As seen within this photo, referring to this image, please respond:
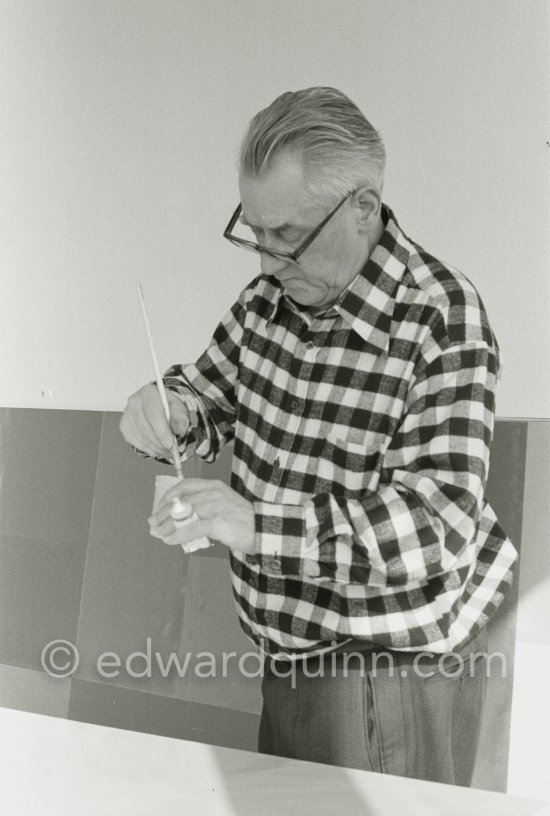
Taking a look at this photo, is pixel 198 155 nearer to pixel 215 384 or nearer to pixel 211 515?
pixel 215 384

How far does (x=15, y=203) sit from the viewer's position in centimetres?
217

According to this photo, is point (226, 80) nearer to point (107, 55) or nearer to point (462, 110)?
point (107, 55)

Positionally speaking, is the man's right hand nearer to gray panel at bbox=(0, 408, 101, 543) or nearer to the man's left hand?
the man's left hand

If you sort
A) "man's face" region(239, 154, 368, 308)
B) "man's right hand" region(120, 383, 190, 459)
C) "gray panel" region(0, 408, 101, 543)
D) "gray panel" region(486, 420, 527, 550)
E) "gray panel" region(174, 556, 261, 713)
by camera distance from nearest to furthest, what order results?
"man's face" region(239, 154, 368, 308), "man's right hand" region(120, 383, 190, 459), "gray panel" region(486, 420, 527, 550), "gray panel" region(174, 556, 261, 713), "gray panel" region(0, 408, 101, 543)

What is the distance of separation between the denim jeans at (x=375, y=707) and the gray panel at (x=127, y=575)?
0.53 metres

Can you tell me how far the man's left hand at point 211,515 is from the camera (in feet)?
3.85

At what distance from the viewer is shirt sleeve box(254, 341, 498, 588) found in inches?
45.6

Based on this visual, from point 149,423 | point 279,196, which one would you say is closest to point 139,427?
point 149,423

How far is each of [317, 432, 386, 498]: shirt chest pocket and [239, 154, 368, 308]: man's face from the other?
0.71 ft

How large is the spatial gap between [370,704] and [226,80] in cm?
124

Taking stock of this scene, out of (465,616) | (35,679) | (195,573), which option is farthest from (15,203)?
(465,616)

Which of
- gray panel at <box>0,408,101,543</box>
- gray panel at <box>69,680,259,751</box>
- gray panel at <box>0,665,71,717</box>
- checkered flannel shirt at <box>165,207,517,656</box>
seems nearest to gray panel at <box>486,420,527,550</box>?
checkered flannel shirt at <box>165,207,517,656</box>

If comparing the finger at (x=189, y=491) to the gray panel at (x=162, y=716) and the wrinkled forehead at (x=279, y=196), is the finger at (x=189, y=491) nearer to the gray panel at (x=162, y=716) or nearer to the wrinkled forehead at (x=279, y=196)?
the wrinkled forehead at (x=279, y=196)

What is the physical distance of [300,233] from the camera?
130cm
